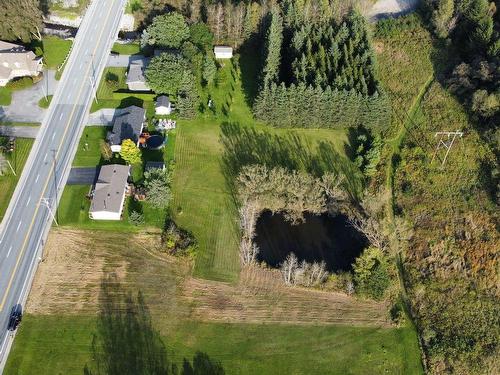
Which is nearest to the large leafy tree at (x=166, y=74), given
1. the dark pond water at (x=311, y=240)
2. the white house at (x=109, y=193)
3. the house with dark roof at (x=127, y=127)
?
the house with dark roof at (x=127, y=127)

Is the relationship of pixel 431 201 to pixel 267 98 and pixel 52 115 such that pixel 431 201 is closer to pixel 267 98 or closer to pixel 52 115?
pixel 267 98

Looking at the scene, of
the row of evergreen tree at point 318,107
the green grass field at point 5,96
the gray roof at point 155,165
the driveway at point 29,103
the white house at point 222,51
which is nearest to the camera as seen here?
the gray roof at point 155,165

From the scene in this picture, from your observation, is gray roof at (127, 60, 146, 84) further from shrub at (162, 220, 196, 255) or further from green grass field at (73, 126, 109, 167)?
shrub at (162, 220, 196, 255)

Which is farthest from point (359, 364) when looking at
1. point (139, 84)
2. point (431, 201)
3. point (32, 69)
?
point (32, 69)

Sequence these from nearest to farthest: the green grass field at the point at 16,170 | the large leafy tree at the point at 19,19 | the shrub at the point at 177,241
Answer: the shrub at the point at 177,241 < the green grass field at the point at 16,170 < the large leafy tree at the point at 19,19

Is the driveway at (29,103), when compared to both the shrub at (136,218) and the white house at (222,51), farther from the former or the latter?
the white house at (222,51)

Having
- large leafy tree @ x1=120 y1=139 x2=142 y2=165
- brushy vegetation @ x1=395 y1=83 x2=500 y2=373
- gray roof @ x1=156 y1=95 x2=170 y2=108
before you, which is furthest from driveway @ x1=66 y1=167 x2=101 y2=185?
brushy vegetation @ x1=395 y1=83 x2=500 y2=373

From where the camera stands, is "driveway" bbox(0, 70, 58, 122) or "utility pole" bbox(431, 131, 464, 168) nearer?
"utility pole" bbox(431, 131, 464, 168)
